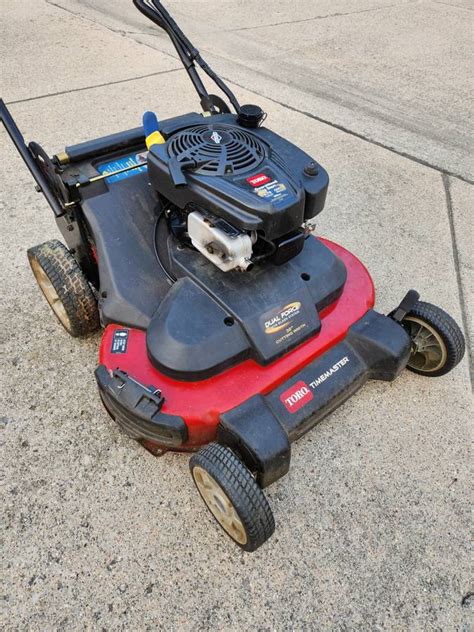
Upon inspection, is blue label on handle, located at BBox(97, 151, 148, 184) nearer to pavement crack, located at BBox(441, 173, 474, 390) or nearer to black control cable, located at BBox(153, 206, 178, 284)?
black control cable, located at BBox(153, 206, 178, 284)

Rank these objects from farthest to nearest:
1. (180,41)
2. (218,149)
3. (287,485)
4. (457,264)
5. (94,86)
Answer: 1. (94,86)
2. (457,264)
3. (180,41)
4. (287,485)
5. (218,149)

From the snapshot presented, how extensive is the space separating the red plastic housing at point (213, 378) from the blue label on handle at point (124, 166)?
577 millimetres

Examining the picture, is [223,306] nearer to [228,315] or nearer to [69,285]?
[228,315]

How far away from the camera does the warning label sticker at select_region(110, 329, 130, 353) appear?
5.25 ft

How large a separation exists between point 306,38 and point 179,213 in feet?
14.2

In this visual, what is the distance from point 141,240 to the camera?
5.87 feet

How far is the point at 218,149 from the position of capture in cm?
152

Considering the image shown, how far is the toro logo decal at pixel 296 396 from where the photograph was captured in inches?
60.7

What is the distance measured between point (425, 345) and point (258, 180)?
2.99 feet

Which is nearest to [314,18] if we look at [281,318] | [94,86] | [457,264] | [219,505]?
[94,86]

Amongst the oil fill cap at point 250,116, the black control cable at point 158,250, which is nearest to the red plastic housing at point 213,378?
the black control cable at point 158,250

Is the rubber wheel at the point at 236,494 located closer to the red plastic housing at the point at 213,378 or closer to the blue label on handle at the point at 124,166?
the red plastic housing at the point at 213,378

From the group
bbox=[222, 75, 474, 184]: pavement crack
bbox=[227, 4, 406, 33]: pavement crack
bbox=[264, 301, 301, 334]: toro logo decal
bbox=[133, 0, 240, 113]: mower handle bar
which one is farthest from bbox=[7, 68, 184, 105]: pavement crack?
bbox=[264, 301, 301, 334]: toro logo decal

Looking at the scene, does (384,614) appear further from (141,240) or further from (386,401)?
(141,240)
